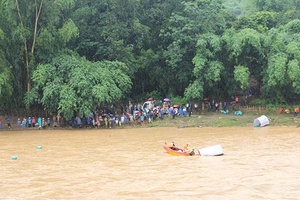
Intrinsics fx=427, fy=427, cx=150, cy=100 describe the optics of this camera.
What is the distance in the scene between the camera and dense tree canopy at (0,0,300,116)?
28.1 metres

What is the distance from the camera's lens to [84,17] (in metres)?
32.8

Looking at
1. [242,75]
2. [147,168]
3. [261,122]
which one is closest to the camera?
[147,168]

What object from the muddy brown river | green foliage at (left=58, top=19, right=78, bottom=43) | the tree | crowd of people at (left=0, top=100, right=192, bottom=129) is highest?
green foliage at (left=58, top=19, right=78, bottom=43)

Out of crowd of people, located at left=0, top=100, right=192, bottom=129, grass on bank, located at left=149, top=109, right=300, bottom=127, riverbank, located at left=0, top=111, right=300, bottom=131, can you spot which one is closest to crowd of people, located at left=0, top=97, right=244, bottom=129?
crowd of people, located at left=0, top=100, right=192, bottom=129

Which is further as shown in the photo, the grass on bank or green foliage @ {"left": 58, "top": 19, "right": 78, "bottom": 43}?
green foliage @ {"left": 58, "top": 19, "right": 78, "bottom": 43}

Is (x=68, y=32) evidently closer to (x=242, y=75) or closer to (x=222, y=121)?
(x=222, y=121)

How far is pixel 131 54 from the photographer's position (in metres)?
33.3

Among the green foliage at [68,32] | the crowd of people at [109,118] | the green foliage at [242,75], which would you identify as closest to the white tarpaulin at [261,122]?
the green foliage at [242,75]

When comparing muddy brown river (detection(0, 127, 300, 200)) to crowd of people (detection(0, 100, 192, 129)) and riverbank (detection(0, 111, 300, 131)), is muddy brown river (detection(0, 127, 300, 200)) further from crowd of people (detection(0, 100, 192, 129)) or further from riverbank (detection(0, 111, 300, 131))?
crowd of people (detection(0, 100, 192, 129))

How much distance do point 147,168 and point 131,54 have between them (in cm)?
1887

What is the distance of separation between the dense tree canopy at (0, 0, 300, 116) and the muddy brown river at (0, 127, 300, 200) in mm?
4604

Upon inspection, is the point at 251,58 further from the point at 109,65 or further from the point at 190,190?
the point at 190,190

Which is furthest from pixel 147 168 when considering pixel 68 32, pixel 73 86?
pixel 68 32

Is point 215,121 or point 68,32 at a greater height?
point 68,32
